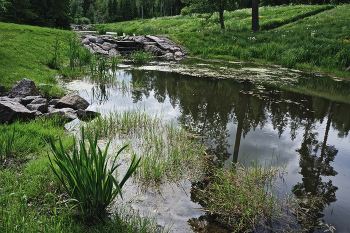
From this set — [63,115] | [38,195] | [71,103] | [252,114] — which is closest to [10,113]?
[63,115]

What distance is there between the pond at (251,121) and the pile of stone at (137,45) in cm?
610

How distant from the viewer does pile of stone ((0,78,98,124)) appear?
149 inches

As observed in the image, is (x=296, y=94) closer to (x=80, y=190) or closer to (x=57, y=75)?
(x=80, y=190)

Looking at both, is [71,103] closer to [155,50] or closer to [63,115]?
[63,115]

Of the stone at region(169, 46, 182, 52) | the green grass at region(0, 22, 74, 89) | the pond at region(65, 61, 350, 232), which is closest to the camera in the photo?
the pond at region(65, 61, 350, 232)

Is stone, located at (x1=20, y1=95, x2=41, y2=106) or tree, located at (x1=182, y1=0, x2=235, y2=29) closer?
stone, located at (x1=20, y1=95, x2=41, y2=106)

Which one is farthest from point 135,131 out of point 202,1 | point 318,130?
point 202,1

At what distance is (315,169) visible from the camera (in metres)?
3.05

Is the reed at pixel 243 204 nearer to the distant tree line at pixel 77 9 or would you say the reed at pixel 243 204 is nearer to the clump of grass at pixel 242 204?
the clump of grass at pixel 242 204

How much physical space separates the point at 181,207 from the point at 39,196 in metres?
1.45

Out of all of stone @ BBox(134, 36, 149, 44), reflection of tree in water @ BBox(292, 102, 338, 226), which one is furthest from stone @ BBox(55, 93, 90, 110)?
stone @ BBox(134, 36, 149, 44)

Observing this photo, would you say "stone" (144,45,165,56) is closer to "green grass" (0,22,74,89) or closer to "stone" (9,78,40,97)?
"green grass" (0,22,74,89)

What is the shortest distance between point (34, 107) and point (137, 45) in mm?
13129

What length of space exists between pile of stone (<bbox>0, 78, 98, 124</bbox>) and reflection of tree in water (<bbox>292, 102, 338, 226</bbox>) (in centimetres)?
373
